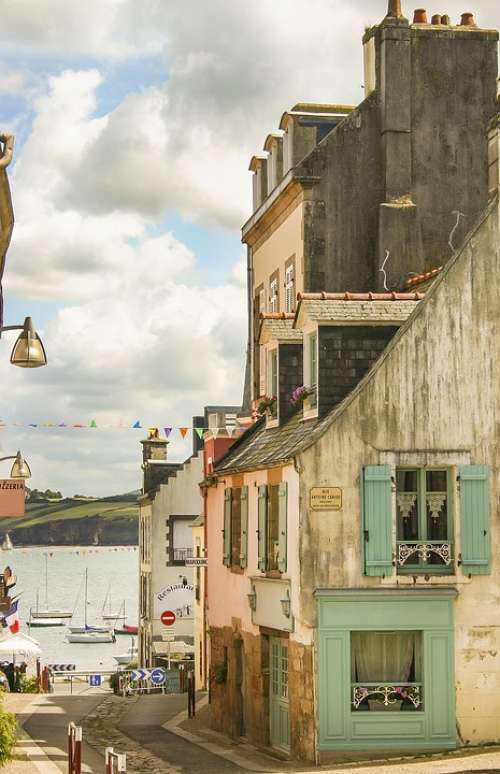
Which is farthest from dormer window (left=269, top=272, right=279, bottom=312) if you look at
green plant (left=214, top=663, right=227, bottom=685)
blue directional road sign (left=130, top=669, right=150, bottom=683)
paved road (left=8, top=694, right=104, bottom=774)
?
blue directional road sign (left=130, top=669, right=150, bottom=683)

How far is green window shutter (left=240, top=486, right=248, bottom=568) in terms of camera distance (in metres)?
27.7

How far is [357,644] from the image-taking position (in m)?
Answer: 23.0

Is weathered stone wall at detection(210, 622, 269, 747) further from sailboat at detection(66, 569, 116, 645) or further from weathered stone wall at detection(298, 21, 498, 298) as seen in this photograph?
sailboat at detection(66, 569, 116, 645)

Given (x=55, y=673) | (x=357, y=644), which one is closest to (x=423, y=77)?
(x=357, y=644)

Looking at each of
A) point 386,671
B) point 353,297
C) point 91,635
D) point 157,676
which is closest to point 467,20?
point 353,297

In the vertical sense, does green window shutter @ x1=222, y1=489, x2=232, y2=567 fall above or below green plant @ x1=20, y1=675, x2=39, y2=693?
above

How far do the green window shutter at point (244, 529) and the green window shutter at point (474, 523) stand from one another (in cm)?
571

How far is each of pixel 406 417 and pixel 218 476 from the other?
313 inches

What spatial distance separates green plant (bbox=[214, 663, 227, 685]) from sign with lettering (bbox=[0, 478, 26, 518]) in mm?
10717

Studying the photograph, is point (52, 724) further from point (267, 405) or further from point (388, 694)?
point (388, 694)

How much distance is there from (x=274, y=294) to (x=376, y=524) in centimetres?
1274

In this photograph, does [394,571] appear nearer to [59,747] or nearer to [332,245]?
[59,747]

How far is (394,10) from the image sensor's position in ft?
107

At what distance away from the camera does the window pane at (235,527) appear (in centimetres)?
2888
